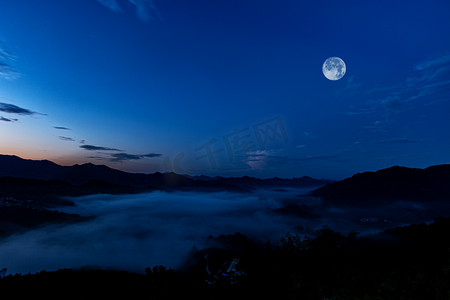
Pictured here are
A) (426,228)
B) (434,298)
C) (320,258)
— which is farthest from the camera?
(426,228)

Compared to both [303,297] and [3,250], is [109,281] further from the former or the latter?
[3,250]

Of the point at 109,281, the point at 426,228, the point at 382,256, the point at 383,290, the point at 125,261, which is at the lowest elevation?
the point at 125,261

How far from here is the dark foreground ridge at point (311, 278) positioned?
15.6m

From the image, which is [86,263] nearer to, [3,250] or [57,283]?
[3,250]

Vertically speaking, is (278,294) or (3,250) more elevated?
(278,294)

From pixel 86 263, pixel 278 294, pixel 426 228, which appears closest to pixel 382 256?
pixel 426 228

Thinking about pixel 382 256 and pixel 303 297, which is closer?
pixel 303 297

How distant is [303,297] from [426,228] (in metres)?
141

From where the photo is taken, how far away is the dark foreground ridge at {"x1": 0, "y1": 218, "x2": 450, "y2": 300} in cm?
1562

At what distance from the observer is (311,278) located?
24828 mm

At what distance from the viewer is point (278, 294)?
3062 cm

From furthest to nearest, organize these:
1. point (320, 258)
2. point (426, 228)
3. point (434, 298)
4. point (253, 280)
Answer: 1. point (426, 228)
2. point (320, 258)
3. point (253, 280)
4. point (434, 298)

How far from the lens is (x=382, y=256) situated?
90000 mm

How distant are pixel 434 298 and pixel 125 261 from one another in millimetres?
225134
